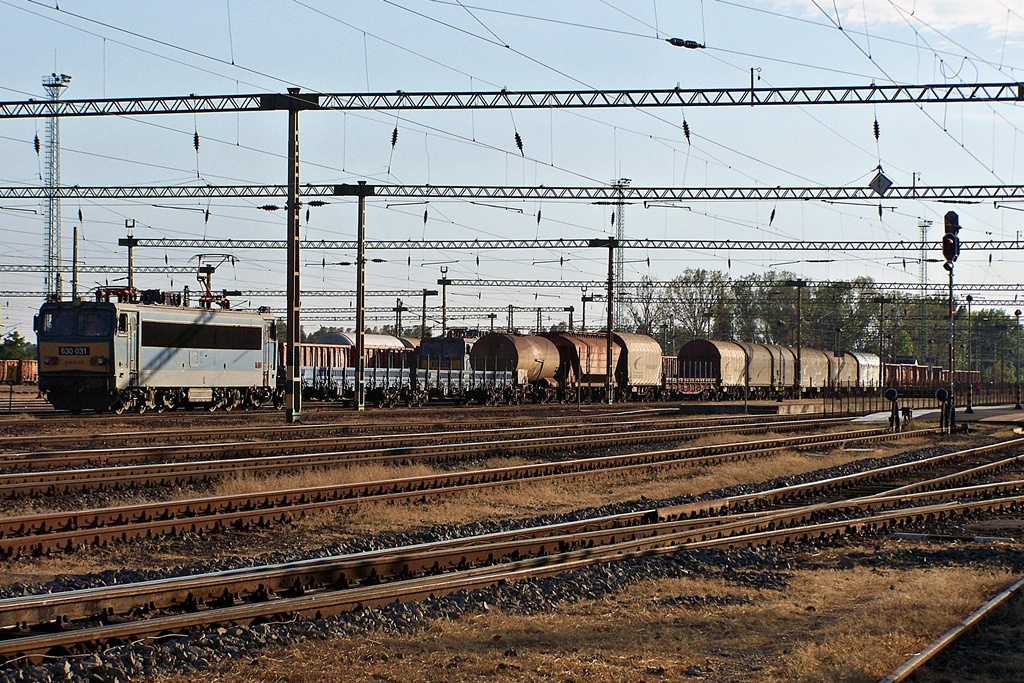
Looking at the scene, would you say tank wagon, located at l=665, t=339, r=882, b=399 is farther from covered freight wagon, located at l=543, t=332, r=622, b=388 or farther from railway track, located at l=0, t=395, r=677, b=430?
railway track, located at l=0, t=395, r=677, b=430

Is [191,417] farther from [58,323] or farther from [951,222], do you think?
[951,222]

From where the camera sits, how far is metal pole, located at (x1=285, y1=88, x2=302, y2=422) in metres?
30.8

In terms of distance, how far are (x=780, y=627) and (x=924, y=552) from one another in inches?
173

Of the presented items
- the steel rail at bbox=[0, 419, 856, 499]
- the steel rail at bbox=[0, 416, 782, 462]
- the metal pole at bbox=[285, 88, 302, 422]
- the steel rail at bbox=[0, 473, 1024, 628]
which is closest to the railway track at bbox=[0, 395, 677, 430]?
the metal pole at bbox=[285, 88, 302, 422]

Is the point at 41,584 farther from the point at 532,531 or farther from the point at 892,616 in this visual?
the point at 892,616

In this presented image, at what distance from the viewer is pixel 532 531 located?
1298 centimetres

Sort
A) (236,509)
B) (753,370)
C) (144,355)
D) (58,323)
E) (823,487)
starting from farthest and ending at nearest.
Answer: (753,370) → (144,355) → (58,323) → (823,487) → (236,509)

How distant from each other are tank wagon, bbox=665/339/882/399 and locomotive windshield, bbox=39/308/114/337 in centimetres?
3369

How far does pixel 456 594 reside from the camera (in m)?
9.69

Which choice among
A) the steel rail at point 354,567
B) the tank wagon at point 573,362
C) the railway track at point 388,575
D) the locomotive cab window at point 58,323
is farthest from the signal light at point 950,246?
the locomotive cab window at point 58,323

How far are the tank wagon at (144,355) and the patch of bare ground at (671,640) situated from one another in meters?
26.1

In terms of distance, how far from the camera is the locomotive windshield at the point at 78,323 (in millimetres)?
33125

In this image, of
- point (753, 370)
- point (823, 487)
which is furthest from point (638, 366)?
point (823, 487)

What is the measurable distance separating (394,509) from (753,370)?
2085 inches
